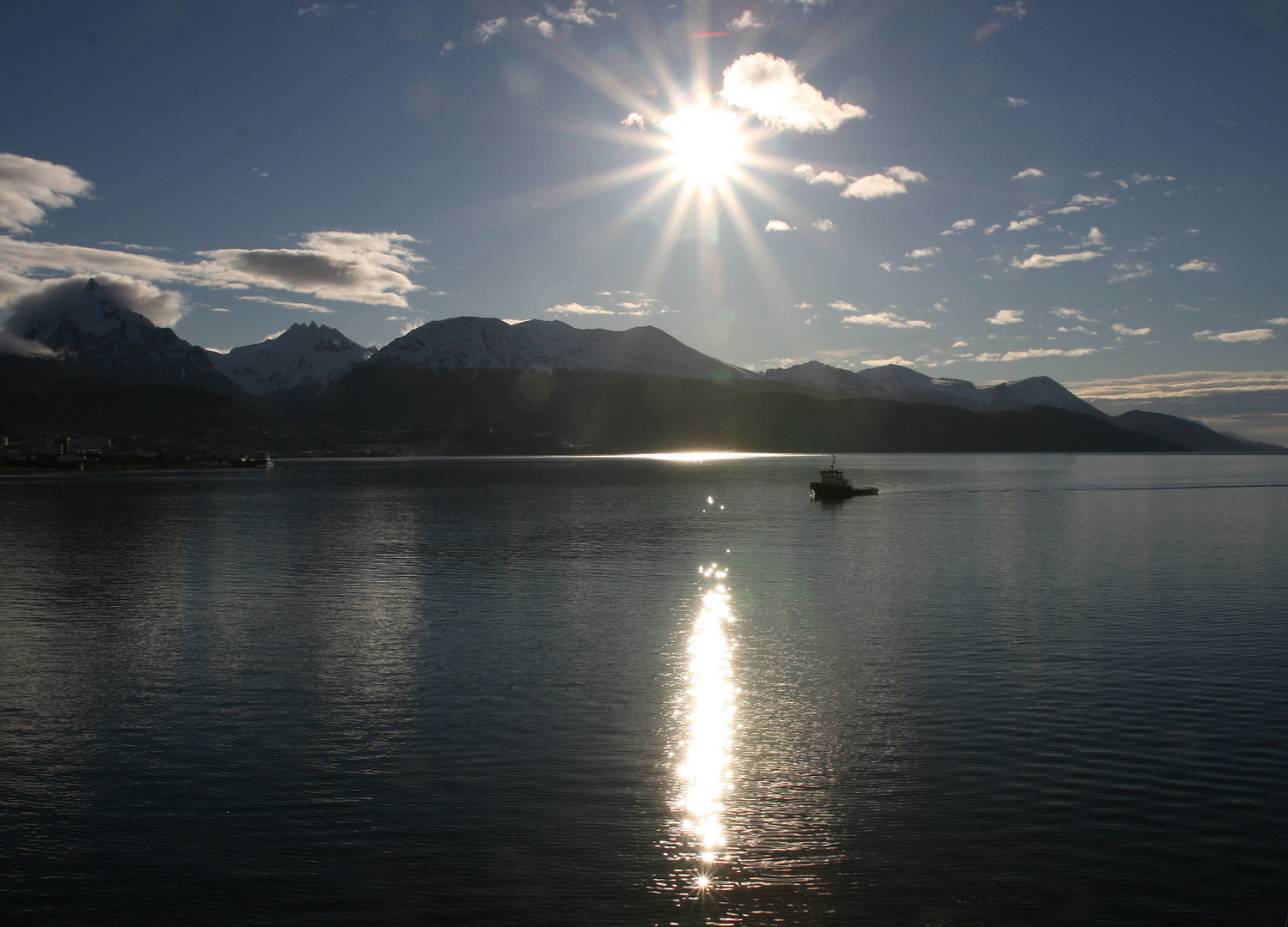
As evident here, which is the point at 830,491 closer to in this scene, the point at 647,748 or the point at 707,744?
the point at 707,744

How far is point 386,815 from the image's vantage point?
19.3m

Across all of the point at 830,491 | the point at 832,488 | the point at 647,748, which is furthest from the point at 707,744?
the point at 832,488

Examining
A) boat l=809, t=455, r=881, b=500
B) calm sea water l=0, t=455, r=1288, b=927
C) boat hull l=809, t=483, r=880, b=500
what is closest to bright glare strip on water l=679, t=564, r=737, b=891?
calm sea water l=0, t=455, r=1288, b=927

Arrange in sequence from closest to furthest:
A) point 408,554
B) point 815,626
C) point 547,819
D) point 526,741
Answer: point 547,819, point 526,741, point 815,626, point 408,554

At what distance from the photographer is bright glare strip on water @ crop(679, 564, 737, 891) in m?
18.3

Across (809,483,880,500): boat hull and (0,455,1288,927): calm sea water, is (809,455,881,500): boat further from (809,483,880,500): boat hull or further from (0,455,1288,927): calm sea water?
(0,455,1288,927): calm sea water

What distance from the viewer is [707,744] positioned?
24.1 metres

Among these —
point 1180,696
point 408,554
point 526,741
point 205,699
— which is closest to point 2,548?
point 408,554

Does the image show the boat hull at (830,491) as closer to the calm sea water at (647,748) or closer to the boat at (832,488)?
the boat at (832,488)

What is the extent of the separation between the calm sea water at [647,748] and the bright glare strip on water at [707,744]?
0.12 meters

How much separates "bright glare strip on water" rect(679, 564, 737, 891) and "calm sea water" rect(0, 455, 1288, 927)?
12cm

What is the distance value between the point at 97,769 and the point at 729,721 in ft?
57.6

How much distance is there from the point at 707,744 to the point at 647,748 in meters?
1.77

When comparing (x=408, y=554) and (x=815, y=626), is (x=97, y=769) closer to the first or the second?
(x=815, y=626)
